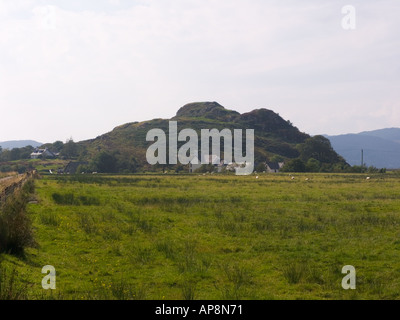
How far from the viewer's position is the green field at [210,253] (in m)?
11.2

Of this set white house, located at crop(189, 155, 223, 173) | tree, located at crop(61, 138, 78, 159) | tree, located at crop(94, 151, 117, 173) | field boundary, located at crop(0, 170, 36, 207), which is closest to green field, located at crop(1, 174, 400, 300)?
field boundary, located at crop(0, 170, 36, 207)

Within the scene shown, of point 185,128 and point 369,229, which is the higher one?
point 185,128

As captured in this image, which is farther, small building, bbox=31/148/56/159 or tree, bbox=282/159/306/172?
small building, bbox=31/148/56/159

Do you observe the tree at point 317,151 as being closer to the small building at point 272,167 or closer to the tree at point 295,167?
the small building at point 272,167

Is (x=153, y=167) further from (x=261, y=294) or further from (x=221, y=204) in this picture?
(x=261, y=294)

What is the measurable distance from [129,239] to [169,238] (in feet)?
5.58

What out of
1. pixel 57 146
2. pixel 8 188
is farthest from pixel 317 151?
pixel 8 188

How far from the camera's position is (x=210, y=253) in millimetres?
15562

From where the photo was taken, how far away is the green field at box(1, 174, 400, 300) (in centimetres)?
1124

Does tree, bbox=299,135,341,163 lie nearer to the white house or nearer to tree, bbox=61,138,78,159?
the white house

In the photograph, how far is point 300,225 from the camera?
20.6 metres

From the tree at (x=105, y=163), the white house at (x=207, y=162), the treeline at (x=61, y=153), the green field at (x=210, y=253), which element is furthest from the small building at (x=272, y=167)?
the green field at (x=210, y=253)
